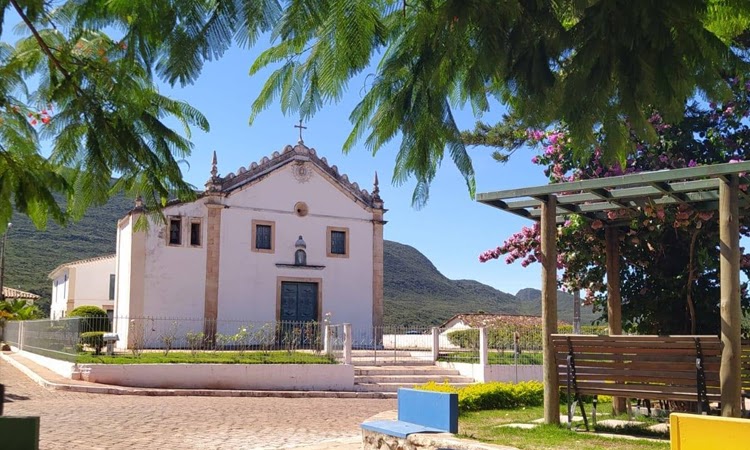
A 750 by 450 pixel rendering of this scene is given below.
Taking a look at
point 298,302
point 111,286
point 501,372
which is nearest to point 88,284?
point 111,286

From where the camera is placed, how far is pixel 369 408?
15.3 meters

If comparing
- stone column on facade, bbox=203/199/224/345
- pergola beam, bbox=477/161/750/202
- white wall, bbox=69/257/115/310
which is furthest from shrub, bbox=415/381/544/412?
white wall, bbox=69/257/115/310

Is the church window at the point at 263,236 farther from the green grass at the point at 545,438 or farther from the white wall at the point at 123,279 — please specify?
the green grass at the point at 545,438

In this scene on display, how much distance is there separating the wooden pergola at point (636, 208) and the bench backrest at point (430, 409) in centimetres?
151

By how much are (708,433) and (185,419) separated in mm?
9649

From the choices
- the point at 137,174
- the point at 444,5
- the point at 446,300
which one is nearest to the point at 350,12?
the point at 444,5

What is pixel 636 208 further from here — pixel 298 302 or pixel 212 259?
pixel 298 302

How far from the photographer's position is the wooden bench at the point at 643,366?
7.41m

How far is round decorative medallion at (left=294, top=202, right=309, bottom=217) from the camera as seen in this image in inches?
1174

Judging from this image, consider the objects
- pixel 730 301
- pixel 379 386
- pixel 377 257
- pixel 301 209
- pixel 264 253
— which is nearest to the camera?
pixel 730 301

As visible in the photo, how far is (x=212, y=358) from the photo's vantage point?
62.9ft

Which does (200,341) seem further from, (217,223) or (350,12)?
(350,12)

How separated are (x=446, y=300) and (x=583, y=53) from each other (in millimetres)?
89776

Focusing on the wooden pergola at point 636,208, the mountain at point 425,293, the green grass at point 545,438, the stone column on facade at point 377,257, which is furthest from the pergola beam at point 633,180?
the mountain at point 425,293
